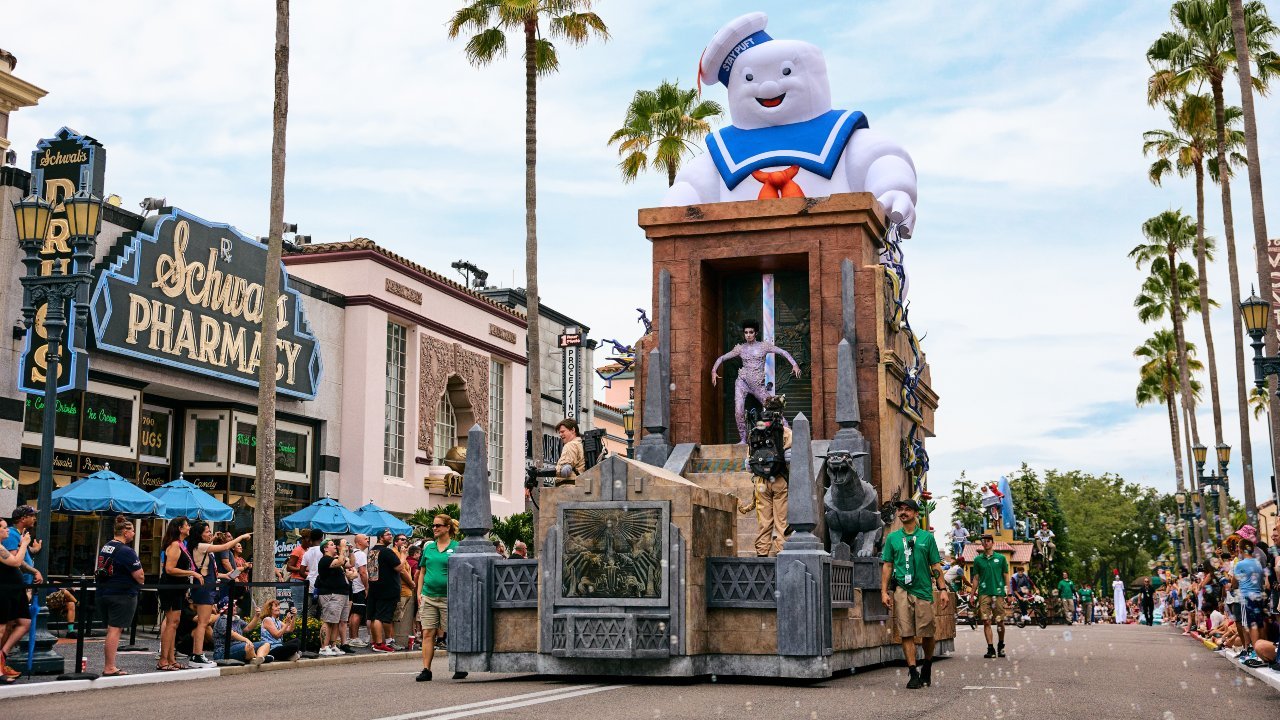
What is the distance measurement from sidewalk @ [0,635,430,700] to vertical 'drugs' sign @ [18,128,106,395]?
6.28 meters

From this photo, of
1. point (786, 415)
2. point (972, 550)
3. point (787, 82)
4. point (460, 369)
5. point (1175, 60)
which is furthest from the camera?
point (972, 550)

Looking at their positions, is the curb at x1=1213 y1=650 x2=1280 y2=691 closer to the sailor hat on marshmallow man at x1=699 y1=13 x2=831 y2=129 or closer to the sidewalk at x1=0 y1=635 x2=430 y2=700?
the sailor hat on marshmallow man at x1=699 y1=13 x2=831 y2=129

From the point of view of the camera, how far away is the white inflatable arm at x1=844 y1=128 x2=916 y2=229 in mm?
20969

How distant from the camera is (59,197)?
26.0 meters

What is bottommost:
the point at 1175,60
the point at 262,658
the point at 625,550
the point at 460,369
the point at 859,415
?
the point at 262,658

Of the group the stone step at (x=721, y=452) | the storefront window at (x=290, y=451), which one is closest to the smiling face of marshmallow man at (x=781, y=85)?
the stone step at (x=721, y=452)

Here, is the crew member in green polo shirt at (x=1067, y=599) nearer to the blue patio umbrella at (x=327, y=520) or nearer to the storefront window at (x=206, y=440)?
the blue patio umbrella at (x=327, y=520)

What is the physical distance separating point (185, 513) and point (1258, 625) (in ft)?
58.3

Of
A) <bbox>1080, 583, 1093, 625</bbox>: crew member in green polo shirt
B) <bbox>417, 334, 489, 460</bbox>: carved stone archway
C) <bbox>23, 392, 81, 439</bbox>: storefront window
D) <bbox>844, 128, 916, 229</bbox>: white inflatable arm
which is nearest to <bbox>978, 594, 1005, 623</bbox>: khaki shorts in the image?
<bbox>844, 128, 916, 229</bbox>: white inflatable arm

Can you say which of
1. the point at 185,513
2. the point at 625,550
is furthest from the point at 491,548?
the point at 185,513

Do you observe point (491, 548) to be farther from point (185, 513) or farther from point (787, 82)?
point (185, 513)

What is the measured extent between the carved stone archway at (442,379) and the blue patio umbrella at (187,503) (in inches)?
608

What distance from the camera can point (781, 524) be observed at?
51.0 ft

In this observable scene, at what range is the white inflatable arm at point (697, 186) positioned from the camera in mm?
21766
